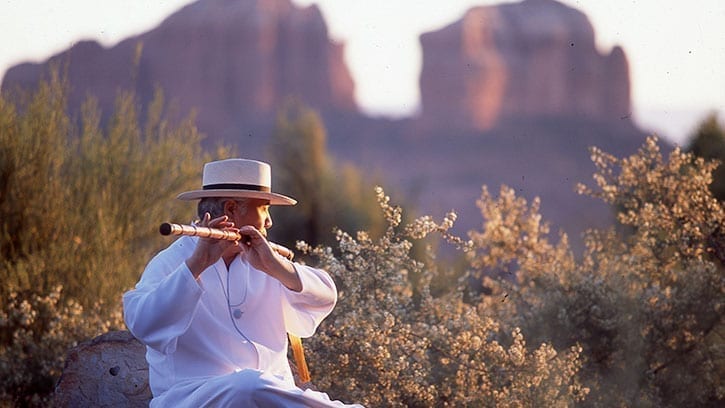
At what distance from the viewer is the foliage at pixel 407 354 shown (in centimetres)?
656

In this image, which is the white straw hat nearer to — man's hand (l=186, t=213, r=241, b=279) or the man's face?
the man's face

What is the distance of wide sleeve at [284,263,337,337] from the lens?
4.54m

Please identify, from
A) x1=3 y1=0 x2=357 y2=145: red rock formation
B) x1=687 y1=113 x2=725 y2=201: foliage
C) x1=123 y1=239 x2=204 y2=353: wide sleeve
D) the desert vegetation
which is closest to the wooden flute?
x1=123 y1=239 x2=204 y2=353: wide sleeve

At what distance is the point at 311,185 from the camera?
2520 cm

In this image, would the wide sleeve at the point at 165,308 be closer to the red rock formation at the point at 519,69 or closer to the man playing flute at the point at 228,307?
the man playing flute at the point at 228,307

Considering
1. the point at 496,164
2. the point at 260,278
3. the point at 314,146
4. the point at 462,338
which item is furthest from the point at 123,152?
the point at 496,164

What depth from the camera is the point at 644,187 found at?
8.61 meters

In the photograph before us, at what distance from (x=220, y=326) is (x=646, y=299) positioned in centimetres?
438

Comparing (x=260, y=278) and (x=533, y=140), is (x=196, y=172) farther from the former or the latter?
(x=533, y=140)

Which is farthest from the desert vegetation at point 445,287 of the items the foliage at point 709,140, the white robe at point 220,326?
the foliage at point 709,140

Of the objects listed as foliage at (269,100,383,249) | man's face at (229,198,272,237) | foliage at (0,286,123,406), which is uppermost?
foliage at (269,100,383,249)

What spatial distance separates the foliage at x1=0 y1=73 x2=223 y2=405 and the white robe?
403cm

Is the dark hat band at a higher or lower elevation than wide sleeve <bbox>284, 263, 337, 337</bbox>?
higher

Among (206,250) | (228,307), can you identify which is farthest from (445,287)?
(206,250)
